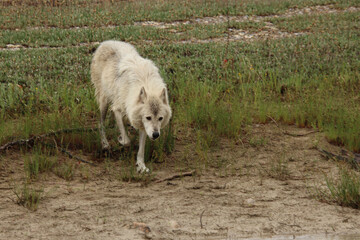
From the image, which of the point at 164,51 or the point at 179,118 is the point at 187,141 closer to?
the point at 179,118

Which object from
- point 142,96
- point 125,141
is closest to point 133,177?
point 125,141

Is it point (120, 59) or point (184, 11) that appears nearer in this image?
Result: point (120, 59)

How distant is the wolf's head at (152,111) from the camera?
20.5 feet

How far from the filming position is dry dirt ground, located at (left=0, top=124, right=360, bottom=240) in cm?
474

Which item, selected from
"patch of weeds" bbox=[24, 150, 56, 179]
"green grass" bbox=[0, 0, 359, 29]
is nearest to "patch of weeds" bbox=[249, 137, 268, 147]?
"patch of weeds" bbox=[24, 150, 56, 179]

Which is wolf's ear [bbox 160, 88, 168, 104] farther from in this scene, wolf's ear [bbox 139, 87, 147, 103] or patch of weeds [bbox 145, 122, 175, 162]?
patch of weeds [bbox 145, 122, 175, 162]

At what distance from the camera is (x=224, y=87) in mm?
10422

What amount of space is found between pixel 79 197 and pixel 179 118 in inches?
123

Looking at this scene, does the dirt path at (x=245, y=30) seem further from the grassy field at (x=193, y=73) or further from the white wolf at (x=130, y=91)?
the white wolf at (x=130, y=91)

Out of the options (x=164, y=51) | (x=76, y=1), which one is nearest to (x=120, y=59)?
(x=164, y=51)

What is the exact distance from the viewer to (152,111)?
6.26 metres

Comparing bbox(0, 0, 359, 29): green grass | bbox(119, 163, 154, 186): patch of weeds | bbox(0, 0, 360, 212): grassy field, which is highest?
bbox(0, 0, 359, 29): green grass

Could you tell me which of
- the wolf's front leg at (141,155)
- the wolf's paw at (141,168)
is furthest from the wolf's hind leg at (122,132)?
the wolf's paw at (141,168)

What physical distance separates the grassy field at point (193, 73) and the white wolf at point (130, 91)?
479 millimetres
